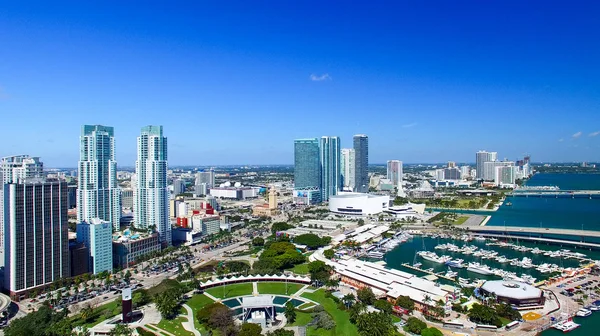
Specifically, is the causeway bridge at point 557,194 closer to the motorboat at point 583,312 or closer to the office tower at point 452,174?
the office tower at point 452,174

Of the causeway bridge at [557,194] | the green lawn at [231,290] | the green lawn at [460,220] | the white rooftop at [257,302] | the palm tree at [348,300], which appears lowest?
the green lawn at [231,290]

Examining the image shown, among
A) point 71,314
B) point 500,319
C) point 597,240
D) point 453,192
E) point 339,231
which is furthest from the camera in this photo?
point 453,192

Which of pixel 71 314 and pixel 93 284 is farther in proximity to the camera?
pixel 93 284

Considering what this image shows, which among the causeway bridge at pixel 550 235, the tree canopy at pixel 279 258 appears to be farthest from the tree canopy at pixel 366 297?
the causeway bridge at pixel 550 235

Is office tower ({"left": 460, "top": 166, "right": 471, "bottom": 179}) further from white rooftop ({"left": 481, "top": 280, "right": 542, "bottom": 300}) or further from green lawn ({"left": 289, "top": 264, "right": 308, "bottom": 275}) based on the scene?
white rooftop ({"left": 481, "top": 280, "right": 542, "bottom": 300})

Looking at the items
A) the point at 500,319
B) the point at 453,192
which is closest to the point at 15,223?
the point at 500,319

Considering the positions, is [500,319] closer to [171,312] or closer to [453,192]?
[171,312]
